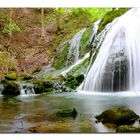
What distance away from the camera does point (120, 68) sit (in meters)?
6.26

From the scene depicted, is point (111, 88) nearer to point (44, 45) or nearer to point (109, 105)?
point (109, 105)

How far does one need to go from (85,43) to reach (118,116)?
2.96 feet

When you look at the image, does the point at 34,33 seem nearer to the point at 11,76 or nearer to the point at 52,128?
the point at 11,76

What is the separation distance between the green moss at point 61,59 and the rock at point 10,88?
17.4 inches

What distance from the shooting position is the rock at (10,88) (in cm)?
621

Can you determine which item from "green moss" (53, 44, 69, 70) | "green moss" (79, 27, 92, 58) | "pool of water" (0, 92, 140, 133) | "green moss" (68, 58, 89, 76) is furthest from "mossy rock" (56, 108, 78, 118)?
"green moss" (79, 27, 92, 58)

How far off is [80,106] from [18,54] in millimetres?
809

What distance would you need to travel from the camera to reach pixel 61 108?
6121mm

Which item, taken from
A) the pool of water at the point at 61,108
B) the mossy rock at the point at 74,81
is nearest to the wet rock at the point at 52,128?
the pool of water at the point at 61,108

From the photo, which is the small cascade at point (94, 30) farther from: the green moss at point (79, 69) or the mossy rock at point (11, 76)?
the mossy rock at point (11, 76)

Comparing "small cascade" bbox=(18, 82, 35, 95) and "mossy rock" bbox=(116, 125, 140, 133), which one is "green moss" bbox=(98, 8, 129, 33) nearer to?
"small cascade" bbox=(18, 82, 35, 95)

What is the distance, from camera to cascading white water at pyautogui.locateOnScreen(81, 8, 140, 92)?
6.19 meters
